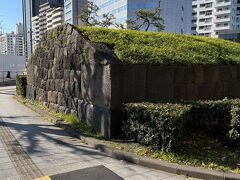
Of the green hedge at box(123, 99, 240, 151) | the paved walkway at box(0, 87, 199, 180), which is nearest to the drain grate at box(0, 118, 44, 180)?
the paved walkway at box(0, 87, 199, 180)

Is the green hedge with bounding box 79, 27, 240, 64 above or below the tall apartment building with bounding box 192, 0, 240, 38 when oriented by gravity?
below

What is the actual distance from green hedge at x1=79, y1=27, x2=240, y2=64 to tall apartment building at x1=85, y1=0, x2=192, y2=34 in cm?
6089

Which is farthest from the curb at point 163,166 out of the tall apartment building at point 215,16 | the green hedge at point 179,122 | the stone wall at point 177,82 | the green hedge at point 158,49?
the tall apartment building at point 215,16

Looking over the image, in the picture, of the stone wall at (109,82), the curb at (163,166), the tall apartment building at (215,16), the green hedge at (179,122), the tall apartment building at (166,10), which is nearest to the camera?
the curb at (163,166)

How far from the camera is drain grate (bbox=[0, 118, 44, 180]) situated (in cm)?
485

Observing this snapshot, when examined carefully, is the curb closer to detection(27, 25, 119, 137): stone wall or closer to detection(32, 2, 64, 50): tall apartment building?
Answer: detection(27, 25, 119, 137): stone wall

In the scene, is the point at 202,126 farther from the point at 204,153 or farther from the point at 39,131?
the point at 39,131

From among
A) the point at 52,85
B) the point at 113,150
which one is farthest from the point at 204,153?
the point at 52,85

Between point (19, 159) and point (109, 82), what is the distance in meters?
2.35

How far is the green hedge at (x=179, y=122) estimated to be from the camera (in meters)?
5.20

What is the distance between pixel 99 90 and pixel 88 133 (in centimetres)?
101

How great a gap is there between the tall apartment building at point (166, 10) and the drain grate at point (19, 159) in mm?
64131

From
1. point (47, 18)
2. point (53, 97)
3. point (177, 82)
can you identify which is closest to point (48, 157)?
point (177, 82)

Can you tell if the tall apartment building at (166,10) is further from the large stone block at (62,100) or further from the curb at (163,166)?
the curb at (163,166)
